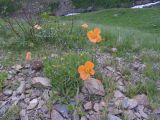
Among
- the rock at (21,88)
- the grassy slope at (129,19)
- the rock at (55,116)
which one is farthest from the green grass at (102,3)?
the rock at (55,116)

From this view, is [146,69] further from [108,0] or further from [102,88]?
[108,0]

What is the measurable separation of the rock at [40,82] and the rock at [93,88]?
1.50 ft

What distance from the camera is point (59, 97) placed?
5.18m

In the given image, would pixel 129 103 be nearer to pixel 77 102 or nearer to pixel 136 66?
pixel 77 102

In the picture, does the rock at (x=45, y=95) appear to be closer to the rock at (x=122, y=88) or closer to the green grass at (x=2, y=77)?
the green grass at (x=2, y=77)

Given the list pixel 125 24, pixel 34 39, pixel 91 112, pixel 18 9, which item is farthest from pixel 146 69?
pixel 18 9

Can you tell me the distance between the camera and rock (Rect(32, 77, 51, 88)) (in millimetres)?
5391

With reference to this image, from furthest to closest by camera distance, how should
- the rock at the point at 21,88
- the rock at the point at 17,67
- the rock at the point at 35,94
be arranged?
the rock at the point at 17,67
the rock at the point at 21,88
the rock at the point at 35,94

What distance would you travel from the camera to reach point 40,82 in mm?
5406

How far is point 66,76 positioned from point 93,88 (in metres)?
0.37

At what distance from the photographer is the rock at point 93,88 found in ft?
17.4

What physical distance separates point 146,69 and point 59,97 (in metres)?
1.41

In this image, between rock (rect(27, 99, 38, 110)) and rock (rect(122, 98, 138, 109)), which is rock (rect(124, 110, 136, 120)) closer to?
rock (rect(122, 98, 138, 109))

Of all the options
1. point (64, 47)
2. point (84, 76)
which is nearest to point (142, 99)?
point (84, 76)
